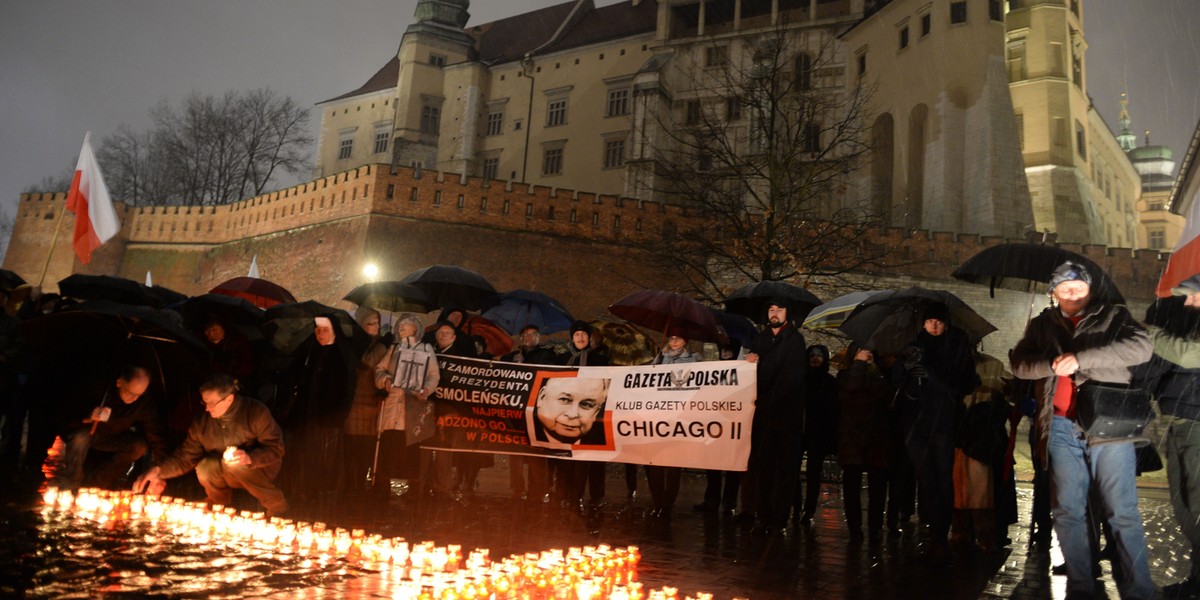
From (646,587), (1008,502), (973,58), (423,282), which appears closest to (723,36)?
(973,58)

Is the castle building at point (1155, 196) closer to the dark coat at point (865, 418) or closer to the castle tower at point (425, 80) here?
the castle tower at point (425, 80)

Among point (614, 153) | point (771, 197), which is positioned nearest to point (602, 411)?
point (771, 197)

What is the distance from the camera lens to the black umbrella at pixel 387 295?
35.5ft

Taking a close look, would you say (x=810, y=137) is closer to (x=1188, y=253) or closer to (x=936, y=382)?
(x=1188, y=253)

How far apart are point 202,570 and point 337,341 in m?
3.85

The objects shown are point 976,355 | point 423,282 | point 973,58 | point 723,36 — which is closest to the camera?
point 976,355

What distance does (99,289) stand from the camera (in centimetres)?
919

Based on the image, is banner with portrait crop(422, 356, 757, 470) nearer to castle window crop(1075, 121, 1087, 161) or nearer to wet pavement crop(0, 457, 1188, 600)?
wet pavement crop(0, 457, 1188, 600)

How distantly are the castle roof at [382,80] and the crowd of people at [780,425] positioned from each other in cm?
5187

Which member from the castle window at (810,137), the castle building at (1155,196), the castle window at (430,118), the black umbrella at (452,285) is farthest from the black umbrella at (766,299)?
the castle building at (1155,196)

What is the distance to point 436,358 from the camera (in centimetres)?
859

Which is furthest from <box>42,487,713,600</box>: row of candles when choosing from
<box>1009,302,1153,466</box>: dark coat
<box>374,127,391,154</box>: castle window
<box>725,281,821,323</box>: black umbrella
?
<box>374,127,391,154</box>: castle window

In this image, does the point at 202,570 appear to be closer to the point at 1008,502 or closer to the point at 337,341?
the point at 337,341


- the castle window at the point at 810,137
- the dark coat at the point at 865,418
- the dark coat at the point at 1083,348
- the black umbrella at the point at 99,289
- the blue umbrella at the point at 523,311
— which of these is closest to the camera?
the dark coat at the point at 1083,348
